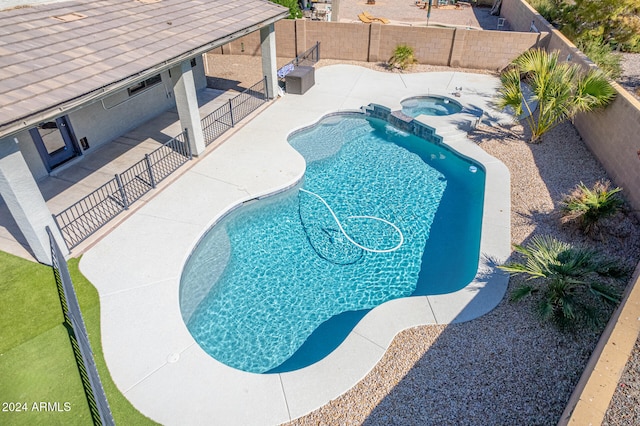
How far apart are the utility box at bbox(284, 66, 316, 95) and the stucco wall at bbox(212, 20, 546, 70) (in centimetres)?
454

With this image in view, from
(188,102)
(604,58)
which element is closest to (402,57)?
(604,58)

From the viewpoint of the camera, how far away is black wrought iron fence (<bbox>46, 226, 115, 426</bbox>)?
6012 millimetres

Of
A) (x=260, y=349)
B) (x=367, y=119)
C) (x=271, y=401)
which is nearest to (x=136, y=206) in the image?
(x=260, y=349)

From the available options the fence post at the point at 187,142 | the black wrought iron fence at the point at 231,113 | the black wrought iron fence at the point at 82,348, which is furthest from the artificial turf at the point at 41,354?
the black wrought iron fence at the point at 231,113

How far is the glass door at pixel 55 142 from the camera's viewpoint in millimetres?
12102

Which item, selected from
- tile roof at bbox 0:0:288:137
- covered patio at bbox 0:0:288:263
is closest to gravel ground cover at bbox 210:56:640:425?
covered patio at bbox 0:0:288:263

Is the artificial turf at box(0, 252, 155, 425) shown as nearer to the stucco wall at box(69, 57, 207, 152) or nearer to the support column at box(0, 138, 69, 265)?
the support column at box(0, 138, 69, 265)

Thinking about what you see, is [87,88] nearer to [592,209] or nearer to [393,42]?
[592,209]

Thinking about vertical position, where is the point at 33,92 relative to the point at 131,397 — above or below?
above

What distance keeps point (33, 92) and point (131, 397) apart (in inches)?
251

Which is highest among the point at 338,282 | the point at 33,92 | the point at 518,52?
the point at 33,92

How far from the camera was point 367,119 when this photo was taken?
1773 cm

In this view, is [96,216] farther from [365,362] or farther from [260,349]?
[365,362]

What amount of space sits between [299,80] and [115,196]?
10356 mm
